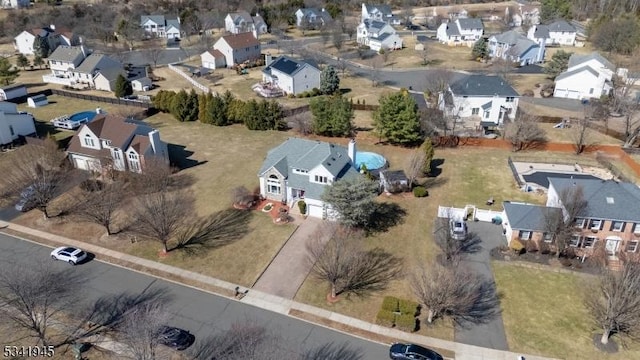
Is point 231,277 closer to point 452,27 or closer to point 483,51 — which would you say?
point 483,51

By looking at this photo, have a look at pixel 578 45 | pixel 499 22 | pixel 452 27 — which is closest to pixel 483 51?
pixel 452 27

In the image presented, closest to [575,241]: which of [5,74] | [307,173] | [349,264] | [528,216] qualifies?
[528,216]

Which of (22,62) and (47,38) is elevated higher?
(47,38)

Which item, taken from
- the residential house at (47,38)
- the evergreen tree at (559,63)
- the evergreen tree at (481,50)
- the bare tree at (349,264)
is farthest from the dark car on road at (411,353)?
the residential house at (47,38)

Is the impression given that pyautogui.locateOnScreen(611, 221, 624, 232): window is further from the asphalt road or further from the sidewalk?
the asphalt road

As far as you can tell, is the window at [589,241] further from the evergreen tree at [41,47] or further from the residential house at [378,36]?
the evergreen tree at [41,47]

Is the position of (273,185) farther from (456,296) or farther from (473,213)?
(456,296)
